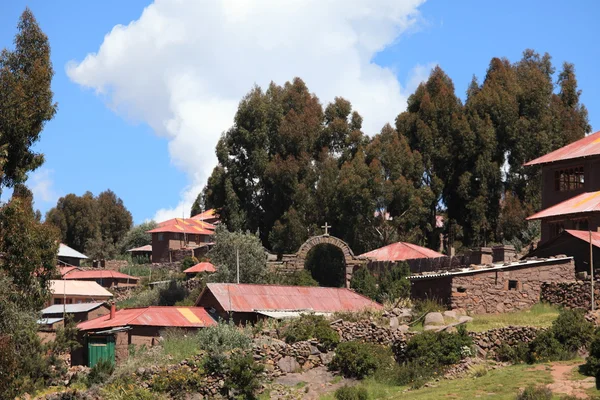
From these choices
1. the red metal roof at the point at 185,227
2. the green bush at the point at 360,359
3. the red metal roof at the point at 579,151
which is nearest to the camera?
the green bush at the point at 360,359

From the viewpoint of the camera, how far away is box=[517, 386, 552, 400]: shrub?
3005 centimetres

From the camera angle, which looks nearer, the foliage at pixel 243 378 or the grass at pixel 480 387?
the grass at pixel 480 387

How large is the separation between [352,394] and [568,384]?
657cm

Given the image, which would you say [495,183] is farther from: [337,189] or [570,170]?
[570,170]

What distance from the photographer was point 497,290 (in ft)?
136

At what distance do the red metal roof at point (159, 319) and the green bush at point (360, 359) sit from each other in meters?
9.19

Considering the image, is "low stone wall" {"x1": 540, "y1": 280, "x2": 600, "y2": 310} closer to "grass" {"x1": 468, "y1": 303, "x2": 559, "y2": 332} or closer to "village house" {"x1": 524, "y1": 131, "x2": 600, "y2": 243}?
"grass" {"x1": 468, "y1": 303, "x2": 559, "y2": 332}

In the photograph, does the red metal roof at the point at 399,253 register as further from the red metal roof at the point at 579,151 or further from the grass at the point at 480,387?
the grass at the point at 480,387

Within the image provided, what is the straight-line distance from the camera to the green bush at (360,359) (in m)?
37.1

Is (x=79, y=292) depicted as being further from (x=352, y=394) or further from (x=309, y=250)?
(x=352, y=394)

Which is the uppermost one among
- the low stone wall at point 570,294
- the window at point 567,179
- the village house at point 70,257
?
the window at point 567,179

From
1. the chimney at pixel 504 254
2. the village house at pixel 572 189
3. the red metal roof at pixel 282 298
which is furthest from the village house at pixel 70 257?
the chimney at pixel 504 254

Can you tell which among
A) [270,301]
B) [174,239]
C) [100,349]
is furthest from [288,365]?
[174,239]

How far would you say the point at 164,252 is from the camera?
90812 millimetres
